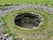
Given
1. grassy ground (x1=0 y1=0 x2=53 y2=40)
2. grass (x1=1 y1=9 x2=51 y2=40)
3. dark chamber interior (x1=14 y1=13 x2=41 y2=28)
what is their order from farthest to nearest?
dark chamber interior (x1=14 y1=13 x2=41 y2=28), grass (x1=1 y1=9 x2=51 y2=40), grassy ground (x1=0 y1=0 x2=53 y2=40)

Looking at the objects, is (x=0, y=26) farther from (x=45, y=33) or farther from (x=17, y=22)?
(x=45, y=33)

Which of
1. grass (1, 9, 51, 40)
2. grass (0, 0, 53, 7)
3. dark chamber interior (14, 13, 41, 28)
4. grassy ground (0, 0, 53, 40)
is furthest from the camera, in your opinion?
grass (0, 0, 53, 7)

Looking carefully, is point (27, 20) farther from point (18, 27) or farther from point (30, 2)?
point (30, 2)

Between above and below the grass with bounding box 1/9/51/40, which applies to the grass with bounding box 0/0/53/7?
below

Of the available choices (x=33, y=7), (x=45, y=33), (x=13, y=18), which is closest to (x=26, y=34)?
(x=45, y=33)

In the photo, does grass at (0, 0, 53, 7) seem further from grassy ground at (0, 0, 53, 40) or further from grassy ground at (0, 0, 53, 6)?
grassy ground at (0, 0, 53, 40)

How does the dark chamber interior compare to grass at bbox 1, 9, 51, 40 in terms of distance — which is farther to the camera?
the dark chamber interior

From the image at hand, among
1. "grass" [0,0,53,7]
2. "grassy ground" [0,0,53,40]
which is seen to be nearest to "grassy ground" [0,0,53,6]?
"grass" [0,0,53,7]

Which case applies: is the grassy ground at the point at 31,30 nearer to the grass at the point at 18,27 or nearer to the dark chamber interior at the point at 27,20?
the grass at the point at 18,27

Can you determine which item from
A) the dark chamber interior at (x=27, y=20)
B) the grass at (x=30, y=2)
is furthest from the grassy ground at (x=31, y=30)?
the grass at (x=30, y=2)
